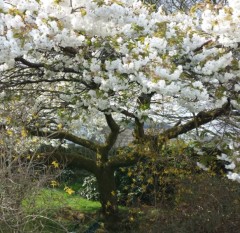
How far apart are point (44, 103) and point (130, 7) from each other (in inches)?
Answer: 121

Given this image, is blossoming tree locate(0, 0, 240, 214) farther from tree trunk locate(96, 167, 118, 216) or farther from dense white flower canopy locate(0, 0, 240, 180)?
tree trunk locate(96, 167, 118, 216)

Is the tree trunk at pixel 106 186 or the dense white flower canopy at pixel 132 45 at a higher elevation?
the dense white flower canopy at pixel 132 45

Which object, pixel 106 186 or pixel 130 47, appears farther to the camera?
pixel 106 186

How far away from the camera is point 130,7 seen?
203 inches

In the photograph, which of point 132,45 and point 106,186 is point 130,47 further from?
point 106,186

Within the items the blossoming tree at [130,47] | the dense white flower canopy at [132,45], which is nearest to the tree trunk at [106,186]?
the blossoming tree at [130,47]

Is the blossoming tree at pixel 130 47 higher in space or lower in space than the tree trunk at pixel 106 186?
higher

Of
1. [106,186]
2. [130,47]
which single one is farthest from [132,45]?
[106,186]

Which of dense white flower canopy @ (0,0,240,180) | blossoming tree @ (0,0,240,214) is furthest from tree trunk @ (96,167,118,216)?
dense white flower canopy @ (0,0,240,180)

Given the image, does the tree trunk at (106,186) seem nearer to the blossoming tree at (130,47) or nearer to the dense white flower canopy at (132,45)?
the blossoming tree at (130,47)

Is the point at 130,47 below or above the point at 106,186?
above

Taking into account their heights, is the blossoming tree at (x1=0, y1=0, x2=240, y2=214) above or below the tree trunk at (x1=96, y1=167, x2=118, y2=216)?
above

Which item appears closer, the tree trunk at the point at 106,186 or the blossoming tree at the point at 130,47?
the blossoming tree at the point at 130,47

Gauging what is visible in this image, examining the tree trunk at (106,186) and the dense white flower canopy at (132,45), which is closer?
the dense white flower canopy at (132,45)
